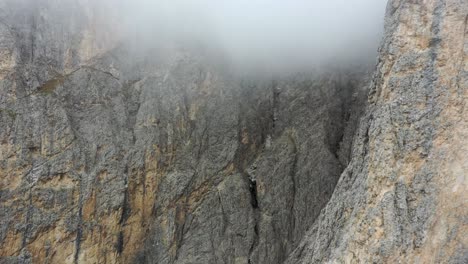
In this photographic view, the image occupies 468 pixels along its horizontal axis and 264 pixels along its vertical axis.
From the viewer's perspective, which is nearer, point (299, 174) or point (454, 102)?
point (454, 102)

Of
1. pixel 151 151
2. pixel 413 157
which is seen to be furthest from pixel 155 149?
pixel 413 157

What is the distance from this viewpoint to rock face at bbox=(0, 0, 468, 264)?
27.9m

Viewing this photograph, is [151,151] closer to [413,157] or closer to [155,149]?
[155,149]

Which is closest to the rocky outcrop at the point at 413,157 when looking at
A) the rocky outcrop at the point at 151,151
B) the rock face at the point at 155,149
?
the rock face at the point at 155,149

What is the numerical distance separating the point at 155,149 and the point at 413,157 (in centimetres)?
1760

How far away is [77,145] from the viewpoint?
1161 inches

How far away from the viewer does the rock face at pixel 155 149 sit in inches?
1098

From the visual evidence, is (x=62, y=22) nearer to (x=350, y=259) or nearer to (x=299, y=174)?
(x=299, y=174)

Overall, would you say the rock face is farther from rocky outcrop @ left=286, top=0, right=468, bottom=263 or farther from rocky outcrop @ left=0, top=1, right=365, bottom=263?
rocky outcrop @ left=286, top=0, right=468, bottom=263

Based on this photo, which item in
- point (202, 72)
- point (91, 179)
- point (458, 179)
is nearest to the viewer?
point (458, 179)

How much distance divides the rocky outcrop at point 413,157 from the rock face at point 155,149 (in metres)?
0.98

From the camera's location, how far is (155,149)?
3091 cm

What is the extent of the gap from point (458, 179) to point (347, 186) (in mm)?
5156

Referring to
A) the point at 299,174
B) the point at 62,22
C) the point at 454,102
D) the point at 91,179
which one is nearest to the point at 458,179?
the point at 454,102
